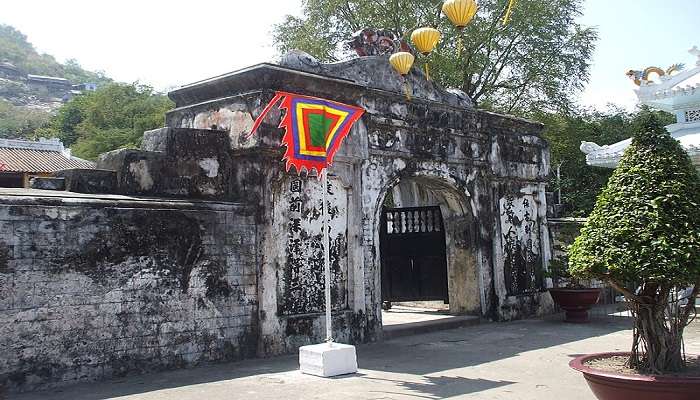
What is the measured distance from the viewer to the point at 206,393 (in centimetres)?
593

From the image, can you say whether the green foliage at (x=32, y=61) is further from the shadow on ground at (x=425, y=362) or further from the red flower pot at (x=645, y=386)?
the red flower pot at (x=645, y=386)

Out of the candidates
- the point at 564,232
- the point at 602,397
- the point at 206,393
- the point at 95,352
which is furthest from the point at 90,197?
the point at 564,232

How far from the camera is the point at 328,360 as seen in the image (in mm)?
6680

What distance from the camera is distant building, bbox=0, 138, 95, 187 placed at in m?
25.6

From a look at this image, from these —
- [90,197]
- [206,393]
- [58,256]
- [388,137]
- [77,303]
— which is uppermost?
[388,137]

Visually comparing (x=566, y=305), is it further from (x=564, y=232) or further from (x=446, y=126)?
(x=446, y=126)

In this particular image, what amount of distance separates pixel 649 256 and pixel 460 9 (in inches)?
179

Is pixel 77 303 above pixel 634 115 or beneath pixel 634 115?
beneath

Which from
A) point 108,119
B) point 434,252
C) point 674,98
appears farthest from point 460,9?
point 108,119

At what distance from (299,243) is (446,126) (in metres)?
3.87

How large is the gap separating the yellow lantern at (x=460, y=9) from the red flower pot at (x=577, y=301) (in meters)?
5.81

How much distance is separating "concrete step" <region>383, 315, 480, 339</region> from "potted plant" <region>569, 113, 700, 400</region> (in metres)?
4.99

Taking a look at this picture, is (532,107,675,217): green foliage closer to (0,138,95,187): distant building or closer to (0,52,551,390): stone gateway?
(0,52,551,390): stone gateway

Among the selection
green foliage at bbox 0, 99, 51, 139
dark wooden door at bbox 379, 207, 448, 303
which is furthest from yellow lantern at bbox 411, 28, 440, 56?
green foliage at bbox 0, 99, 51, 139
